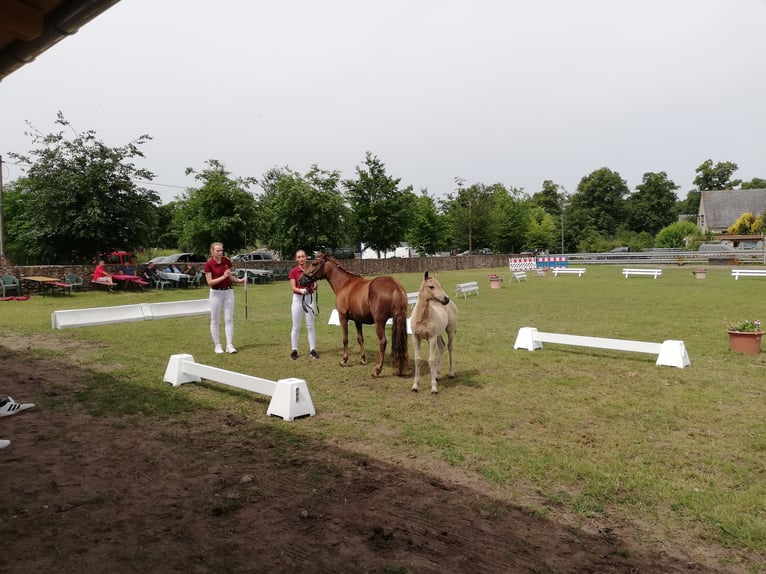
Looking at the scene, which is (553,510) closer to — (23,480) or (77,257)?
(23,480)

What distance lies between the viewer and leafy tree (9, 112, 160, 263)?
2386 centimetres

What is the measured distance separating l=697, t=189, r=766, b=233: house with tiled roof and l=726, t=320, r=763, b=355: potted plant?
241ft

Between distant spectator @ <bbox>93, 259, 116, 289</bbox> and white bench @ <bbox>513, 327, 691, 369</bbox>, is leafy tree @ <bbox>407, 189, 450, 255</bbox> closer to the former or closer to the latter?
distant spectator @ <bbox>93, 259, 116, 289</bbox>

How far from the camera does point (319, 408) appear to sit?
6.51 meters

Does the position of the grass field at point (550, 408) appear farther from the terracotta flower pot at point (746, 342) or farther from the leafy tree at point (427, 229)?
the leafy tree at point (427, 229)

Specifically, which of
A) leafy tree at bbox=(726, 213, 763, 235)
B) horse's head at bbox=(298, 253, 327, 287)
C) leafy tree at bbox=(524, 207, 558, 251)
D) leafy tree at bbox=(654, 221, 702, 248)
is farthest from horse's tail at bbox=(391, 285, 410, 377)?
leafy tree at bbox=(726, 213, 763, 235)

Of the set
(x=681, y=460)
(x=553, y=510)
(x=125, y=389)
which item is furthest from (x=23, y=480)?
(x=681, y=460)

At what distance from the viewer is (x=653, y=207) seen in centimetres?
9481

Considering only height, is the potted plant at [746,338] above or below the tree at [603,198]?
below

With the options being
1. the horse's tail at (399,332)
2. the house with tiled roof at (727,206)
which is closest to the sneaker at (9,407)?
the horse's tail at (399,332)

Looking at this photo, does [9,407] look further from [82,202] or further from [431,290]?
[82,202]

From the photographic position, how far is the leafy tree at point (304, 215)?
3738cm

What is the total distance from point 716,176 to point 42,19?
11012cm

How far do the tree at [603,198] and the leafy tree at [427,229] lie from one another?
4472 cm
